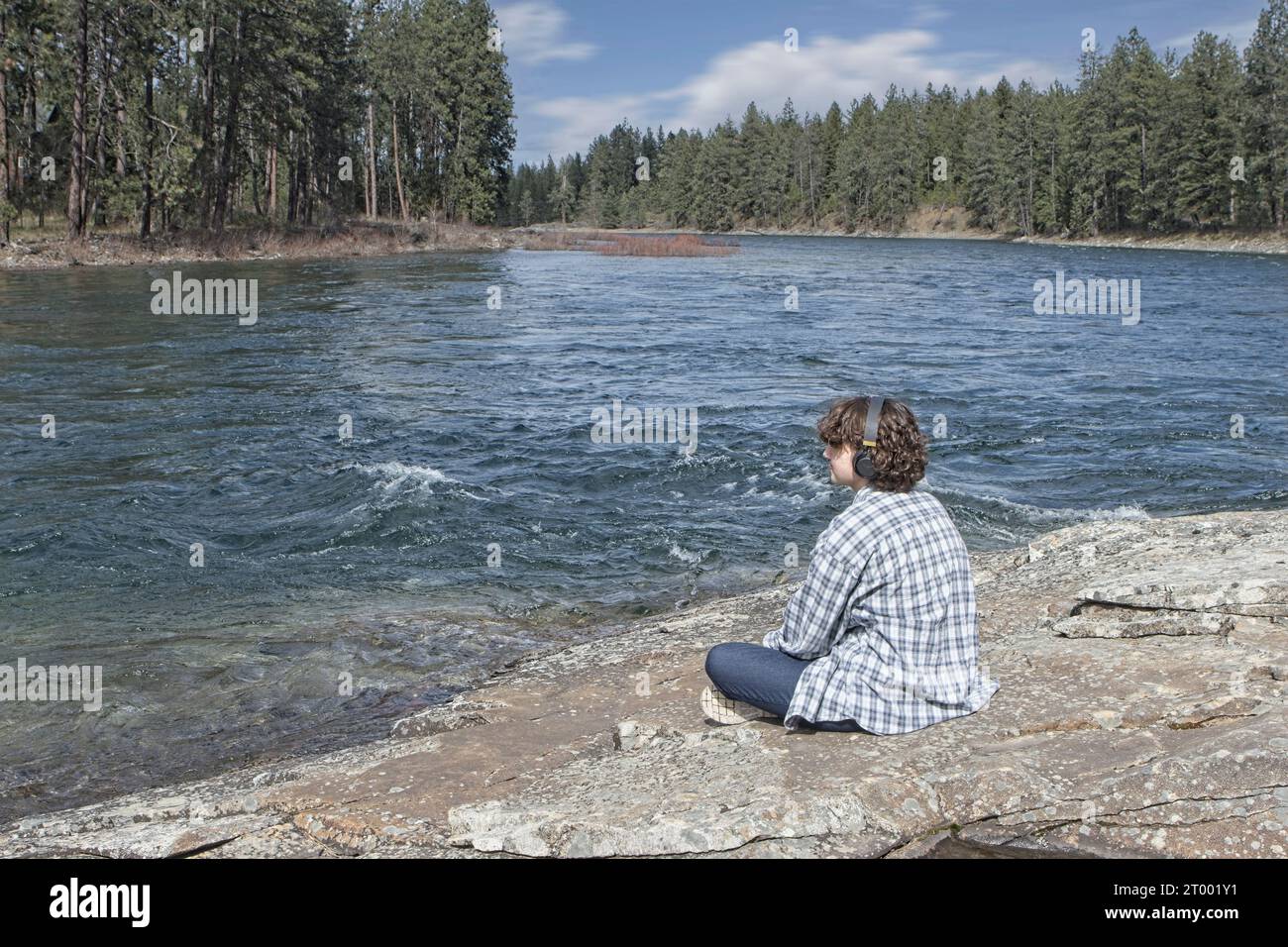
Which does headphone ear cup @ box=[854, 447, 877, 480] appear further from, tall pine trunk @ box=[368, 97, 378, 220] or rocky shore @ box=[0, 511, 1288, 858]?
tall pine trunk @ box=[368, 97, 378, 220]

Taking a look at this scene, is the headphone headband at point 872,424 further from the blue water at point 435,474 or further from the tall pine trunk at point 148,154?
the tall pine trunk at point 148,154

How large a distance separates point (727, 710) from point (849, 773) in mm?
1107

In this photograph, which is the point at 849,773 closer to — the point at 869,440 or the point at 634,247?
the point at 869,440

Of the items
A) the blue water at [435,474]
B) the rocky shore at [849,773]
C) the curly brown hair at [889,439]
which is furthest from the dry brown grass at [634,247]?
the curly brown hair at [889,439]

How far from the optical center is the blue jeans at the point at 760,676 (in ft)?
17.3

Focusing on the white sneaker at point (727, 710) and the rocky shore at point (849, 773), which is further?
the white sneaker at point (727, 710)

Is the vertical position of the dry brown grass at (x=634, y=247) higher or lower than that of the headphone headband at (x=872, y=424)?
higher

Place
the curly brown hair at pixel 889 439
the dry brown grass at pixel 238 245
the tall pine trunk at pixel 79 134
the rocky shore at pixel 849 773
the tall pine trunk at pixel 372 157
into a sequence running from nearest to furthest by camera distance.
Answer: the rocky shore at pixel 849 773 → the curly brown hair at pixel 889 439 → the dry brown grass at pixel 238 245 → the tall pine trunk at pixel 79 134 → the tall pine trunk at pixel 372 157

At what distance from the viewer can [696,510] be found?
13.4m

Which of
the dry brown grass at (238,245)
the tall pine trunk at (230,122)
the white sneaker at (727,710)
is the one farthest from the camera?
the tall pine trunk at (230,122)

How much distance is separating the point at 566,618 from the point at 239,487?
604 centimetres

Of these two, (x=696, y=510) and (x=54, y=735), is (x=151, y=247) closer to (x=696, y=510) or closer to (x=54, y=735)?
(x=696, y=510)

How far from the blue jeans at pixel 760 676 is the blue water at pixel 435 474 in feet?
8.68

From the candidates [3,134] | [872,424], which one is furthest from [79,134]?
[872,424]
